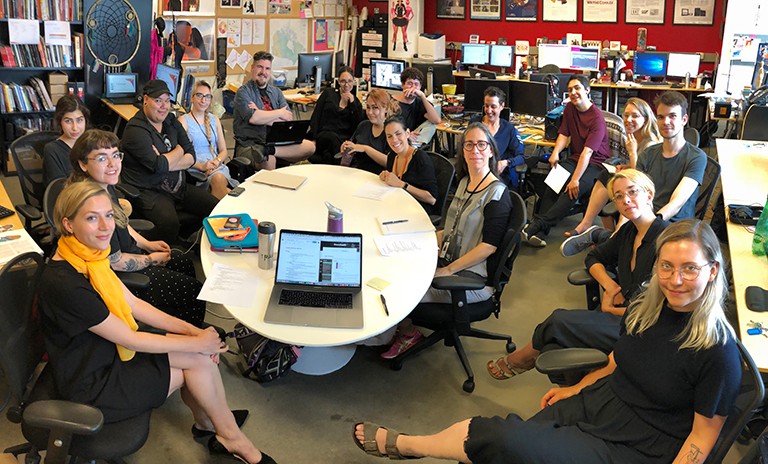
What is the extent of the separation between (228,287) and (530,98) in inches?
166

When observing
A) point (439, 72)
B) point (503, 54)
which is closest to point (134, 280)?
point (439, 72)

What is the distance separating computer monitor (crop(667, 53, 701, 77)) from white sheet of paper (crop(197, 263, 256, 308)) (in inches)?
303

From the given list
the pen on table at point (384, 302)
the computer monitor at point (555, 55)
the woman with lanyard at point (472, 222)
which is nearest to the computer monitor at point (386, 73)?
the computer monitor at point (555, 55)

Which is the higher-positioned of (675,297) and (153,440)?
(675,297)

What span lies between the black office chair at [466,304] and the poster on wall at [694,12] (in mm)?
7247

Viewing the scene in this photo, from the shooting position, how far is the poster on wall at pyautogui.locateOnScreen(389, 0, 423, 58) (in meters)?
10.2

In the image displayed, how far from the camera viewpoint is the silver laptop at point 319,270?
2768mm

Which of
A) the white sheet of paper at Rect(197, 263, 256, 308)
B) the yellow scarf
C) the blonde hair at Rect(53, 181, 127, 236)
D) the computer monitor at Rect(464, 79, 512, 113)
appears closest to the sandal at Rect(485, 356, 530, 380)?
the white sheet of paper at Rect(197, 263, 256, 308)

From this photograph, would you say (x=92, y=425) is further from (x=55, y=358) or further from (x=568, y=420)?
(x=568, y=420)

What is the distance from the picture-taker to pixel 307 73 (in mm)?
7629

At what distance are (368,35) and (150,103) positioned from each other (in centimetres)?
560

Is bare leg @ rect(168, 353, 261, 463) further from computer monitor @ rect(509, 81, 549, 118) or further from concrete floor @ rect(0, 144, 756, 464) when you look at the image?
computer monitor @ rect(509, 81, 549, 118)

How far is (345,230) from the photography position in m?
3.37

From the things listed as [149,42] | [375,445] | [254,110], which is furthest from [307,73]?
[375,445]
